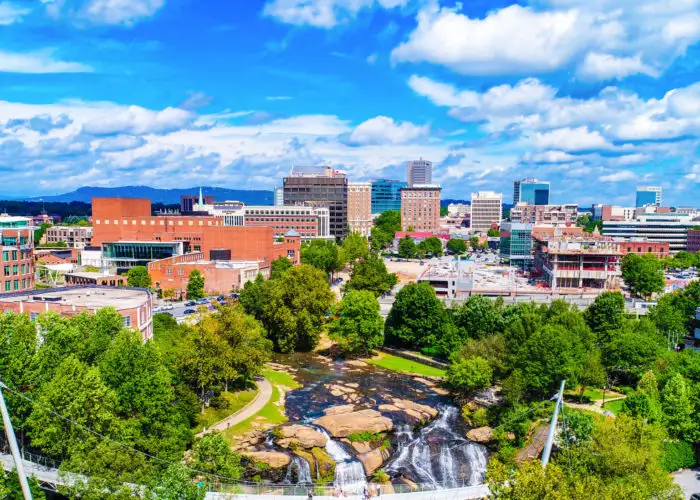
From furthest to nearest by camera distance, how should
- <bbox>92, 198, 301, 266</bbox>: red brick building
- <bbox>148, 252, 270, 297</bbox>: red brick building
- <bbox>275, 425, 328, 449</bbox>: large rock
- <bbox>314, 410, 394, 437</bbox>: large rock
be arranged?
<bbox>92, 198, 301, 266</bbox>: red brick building
<bbox>148, 252, 270, 297</bbox>: red brick building
<bbox>314, 410, 394, 437</bbox>: large rock
<bbox>275, 425, 328, 449</bbox>: large rock

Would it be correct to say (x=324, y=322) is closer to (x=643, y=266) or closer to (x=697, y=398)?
(x=697, y=398)

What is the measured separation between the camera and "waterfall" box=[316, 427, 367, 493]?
1777 inches

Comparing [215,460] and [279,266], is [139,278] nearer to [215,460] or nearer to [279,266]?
[279,266]

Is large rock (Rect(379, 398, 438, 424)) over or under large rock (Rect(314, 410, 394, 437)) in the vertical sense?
under

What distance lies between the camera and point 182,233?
14188 centimetres

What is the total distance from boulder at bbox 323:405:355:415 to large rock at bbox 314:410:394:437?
5.11ft

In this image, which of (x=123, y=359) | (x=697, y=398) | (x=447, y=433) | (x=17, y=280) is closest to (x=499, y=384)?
(x=447, y=433)

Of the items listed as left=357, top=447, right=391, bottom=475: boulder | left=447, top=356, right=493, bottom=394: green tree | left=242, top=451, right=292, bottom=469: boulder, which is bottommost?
left=357, top=447, right=391, bottom=475: boulder

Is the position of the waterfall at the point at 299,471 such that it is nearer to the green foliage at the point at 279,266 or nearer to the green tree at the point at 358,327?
the green tree at the point at 358,327

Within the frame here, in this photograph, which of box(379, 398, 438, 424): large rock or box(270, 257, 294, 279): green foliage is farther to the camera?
box(270, 257, 294, 279): green foliage

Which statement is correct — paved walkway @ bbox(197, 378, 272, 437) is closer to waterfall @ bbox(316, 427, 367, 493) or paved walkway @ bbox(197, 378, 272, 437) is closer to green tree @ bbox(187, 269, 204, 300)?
waterfall @ bbox(316, 427, 367, 493)

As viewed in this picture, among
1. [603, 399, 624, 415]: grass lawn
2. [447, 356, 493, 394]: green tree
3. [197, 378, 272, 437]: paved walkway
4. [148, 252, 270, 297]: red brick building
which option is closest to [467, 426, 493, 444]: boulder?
[447, 356, 493, 394]: green tree

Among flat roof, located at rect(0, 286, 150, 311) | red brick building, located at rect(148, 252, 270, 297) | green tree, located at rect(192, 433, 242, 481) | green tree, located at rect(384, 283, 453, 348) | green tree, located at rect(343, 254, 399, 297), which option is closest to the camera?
green tree, located at rect(192, 433, 242, 481)

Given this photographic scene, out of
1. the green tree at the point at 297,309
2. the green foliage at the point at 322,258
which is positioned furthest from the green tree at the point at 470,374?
the green foliage at the point at 322,258
